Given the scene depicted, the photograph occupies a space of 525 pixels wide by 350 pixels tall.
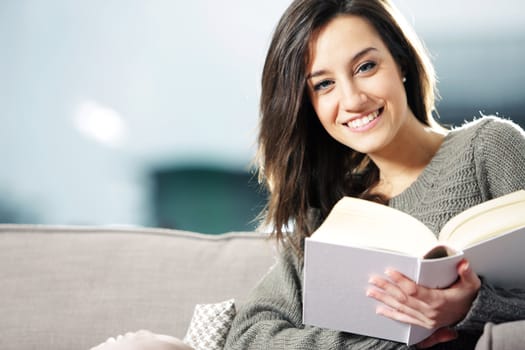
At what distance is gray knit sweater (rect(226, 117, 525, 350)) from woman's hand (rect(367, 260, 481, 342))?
10cm

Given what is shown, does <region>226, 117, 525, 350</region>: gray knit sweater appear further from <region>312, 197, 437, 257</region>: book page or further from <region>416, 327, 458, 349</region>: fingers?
<region>312, 197, 437, 257</region>: book page

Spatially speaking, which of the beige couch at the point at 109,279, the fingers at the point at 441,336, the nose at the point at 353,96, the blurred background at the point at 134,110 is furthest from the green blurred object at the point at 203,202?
the fingers at the point at 441,336

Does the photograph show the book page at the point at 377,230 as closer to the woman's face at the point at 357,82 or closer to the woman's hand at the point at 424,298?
the woman's hand at the point at 424,298

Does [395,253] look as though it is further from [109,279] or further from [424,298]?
[109,279]

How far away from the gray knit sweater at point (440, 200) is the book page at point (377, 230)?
0.76 ft

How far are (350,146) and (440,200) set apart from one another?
0.27 meters

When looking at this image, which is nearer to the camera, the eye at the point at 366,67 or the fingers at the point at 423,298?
the fingers at the point at 423,298

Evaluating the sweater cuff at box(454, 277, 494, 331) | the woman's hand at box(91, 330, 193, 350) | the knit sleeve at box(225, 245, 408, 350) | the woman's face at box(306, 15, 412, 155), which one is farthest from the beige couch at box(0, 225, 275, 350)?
the sweater cuff at box(454, 277, 494, 331)

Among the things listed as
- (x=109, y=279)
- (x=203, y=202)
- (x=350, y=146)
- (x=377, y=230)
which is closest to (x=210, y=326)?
(x=109, y=279)

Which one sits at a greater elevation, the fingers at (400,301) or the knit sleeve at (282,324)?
the fingers at (400,301)

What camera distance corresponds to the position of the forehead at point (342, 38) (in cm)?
167

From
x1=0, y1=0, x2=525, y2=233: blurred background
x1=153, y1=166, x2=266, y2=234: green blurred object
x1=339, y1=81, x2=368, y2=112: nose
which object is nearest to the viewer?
x1=339, y1=81, x2=368, y2=112: nose

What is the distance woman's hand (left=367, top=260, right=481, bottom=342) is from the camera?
1.21m

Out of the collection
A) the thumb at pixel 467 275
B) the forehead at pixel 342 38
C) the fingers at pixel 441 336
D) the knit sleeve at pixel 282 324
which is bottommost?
the knit sleeve at pixel 282 324
